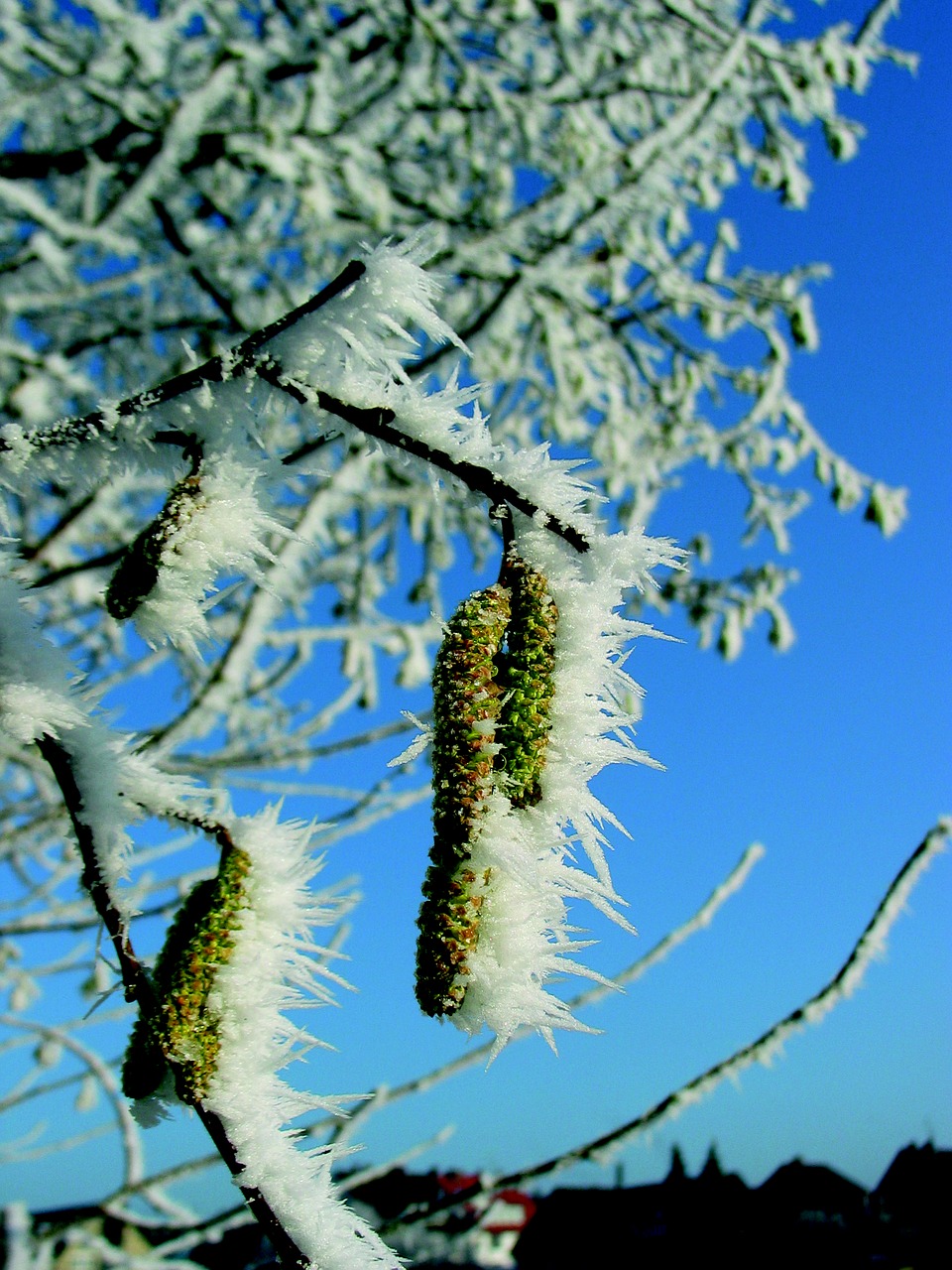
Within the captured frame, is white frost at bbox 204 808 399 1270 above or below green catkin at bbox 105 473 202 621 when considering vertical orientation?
below

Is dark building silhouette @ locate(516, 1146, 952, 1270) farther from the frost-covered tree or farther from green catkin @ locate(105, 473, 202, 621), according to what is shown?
green catkin @ locate(105, 473, 202, 621)

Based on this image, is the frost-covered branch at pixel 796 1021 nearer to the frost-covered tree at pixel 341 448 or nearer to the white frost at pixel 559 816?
the frost-covered tree at pixel 341 448

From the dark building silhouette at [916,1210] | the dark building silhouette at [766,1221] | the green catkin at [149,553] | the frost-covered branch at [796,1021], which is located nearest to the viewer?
the green catkin at [149,553]

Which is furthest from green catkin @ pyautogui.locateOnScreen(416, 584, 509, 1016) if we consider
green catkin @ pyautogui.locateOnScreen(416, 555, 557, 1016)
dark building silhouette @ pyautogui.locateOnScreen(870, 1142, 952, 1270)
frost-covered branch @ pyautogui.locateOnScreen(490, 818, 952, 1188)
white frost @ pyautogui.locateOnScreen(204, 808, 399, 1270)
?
dark building silhouette @ pyautogui.locateOnScreen(870, 1142, 952, 1270)

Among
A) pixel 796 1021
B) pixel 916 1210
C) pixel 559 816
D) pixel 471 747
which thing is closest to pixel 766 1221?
pixel 916 1210

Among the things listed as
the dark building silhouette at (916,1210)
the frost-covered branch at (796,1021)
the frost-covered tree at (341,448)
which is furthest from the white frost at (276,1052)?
the dark building silhouette at (916,1210)
